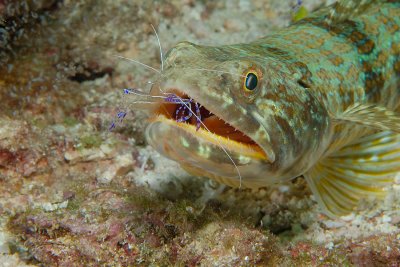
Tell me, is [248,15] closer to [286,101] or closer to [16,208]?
[286,101]

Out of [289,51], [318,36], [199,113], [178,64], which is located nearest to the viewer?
[199,113]

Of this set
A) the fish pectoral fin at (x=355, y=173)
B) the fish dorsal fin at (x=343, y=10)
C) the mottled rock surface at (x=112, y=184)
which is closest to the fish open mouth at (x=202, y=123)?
the mottled rock surface at (x=112, y=184)

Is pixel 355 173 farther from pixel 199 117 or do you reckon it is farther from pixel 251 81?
pixel 199 117

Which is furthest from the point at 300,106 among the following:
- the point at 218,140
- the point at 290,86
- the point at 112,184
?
the point at 112,184

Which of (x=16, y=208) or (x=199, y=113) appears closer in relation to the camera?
(x=199, y=113)

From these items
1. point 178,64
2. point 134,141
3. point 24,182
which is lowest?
point 24,182

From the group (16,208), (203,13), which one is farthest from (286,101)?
(203,13)

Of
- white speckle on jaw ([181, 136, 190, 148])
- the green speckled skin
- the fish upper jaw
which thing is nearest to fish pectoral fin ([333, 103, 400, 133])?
the green speckled skin
